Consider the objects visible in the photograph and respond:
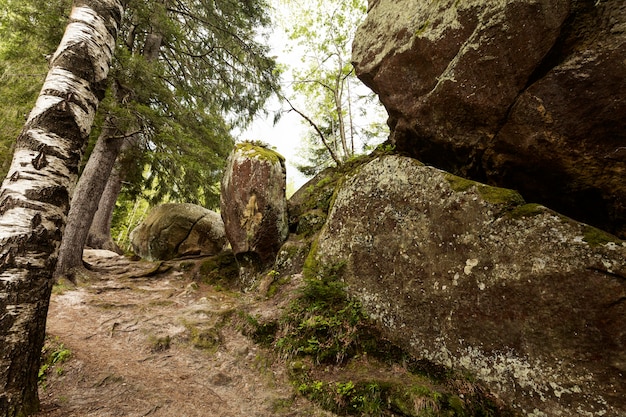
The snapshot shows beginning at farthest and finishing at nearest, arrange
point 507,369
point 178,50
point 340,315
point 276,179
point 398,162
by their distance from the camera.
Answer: point 178,50 → point 276,179 → point 398,162 → point 340,315 → point 507,369

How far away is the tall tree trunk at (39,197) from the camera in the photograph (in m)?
2.49

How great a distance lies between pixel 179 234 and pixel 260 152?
171 inches

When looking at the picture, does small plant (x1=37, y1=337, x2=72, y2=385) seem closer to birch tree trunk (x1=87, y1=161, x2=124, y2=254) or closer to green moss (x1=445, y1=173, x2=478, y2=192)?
green moss (x1=445, y1=173, x2=478, y2=192)

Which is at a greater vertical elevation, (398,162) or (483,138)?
(483,138)

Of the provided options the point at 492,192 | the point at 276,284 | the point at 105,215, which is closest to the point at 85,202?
the point at 105,215

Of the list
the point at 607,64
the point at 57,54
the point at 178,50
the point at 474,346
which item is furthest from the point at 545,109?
the point at 178,50

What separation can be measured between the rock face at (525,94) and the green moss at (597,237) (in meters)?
0.88

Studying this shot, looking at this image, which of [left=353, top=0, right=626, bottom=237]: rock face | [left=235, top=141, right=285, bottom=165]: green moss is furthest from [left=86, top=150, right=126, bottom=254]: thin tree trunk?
[left=353, top=0, right=626, bottom=237]: rock face

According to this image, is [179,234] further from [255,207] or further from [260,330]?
[260,330]

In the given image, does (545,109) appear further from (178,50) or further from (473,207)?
(178,50)

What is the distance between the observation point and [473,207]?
3814 millimetres

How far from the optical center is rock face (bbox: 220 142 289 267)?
6922mm

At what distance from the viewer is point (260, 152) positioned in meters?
7.36

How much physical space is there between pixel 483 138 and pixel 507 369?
321cm
